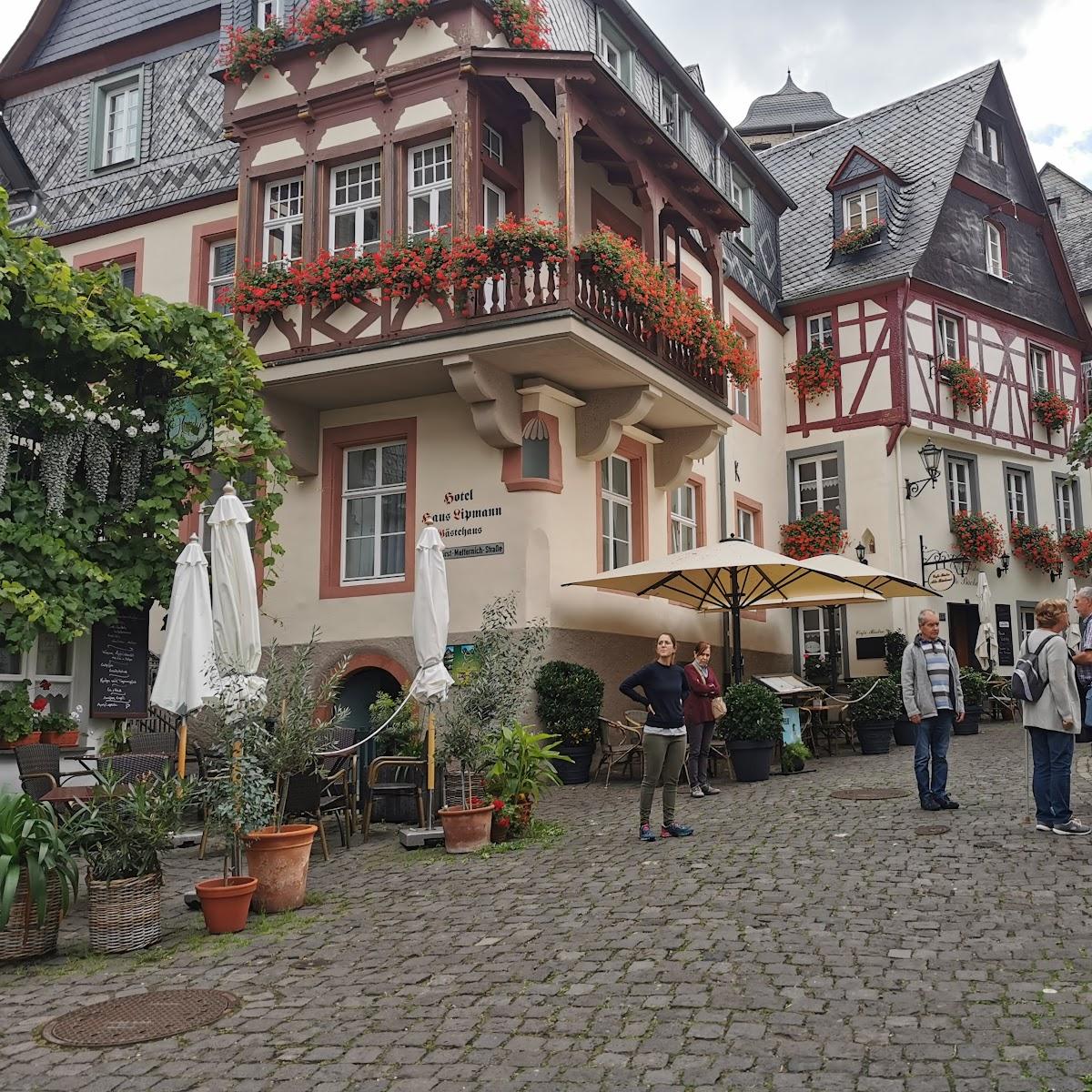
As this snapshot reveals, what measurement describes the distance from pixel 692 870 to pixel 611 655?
756cm

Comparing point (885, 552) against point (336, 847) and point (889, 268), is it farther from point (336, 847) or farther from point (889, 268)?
point (336, 847)

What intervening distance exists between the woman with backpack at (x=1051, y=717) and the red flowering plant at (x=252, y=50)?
1194cm

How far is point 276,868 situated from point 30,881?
156 centimetres

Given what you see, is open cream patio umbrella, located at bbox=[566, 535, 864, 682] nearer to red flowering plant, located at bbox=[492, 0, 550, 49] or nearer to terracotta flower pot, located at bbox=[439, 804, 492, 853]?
terracotta flower pot, located at bbox=[439, 804, 492, 853]

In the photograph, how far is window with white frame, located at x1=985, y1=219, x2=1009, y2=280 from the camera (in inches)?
954

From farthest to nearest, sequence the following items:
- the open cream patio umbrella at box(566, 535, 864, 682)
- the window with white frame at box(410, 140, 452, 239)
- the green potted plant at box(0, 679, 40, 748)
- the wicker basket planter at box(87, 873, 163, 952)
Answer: the window with white frame at box(410, 140, 452, 239), the open cream patio umbrella at box(566, 535, 864, 682), the green potted plant at box(0, 679, 40, 748), the wicker basket planter at box(87, 873, 163, 952)

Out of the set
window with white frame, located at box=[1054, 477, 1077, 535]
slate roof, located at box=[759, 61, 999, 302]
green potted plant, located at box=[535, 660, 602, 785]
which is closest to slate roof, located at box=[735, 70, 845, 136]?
slate roof, located at box=[759, 61, 999, 302]

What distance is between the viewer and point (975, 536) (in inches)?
859

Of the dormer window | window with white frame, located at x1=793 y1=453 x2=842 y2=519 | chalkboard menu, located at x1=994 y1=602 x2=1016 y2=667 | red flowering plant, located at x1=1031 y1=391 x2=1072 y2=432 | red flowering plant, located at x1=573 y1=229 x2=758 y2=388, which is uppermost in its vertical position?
the dormer window

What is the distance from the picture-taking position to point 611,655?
51.2 feet

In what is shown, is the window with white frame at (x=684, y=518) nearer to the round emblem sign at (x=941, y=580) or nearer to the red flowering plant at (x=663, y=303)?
the red flowering plant at (x=663, y=303)

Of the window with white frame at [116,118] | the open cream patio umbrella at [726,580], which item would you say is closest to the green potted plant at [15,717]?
the open cream patio umbrella at [726,580]

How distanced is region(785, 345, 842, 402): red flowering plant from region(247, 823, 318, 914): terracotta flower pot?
1654 cm

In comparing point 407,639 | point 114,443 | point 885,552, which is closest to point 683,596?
point 407,639
